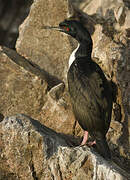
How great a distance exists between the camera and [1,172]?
8.41m

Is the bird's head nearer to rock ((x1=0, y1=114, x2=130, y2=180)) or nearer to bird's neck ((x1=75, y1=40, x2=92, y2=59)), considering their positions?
bird's neck ((x1=75, y1=40, x2=92, y2=59))

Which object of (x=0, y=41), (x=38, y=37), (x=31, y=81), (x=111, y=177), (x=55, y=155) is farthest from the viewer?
(x=0, y=41)

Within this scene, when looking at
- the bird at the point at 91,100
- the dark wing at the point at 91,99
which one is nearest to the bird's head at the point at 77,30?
the bird at the point at 91,100

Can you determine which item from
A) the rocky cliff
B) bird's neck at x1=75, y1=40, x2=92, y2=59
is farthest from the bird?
the rocky cliff

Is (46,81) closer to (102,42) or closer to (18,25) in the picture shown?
(102,42)

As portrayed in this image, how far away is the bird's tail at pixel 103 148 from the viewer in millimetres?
8211

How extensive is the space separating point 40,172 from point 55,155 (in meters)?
0.48

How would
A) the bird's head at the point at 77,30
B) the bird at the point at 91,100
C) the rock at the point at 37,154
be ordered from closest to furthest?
the rock at the point at 37,154 < the bird at the point at 91,100 < the bird's head at the point at 77,30

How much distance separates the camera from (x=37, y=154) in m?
8.26

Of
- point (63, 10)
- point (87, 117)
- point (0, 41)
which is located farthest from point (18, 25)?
point (87, 117)

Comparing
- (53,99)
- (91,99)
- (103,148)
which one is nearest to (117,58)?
(53,99)

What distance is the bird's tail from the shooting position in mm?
8211

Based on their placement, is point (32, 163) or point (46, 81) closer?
point (32, 163)

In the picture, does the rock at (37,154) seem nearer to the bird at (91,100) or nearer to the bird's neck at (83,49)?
the bird at (91,100)
